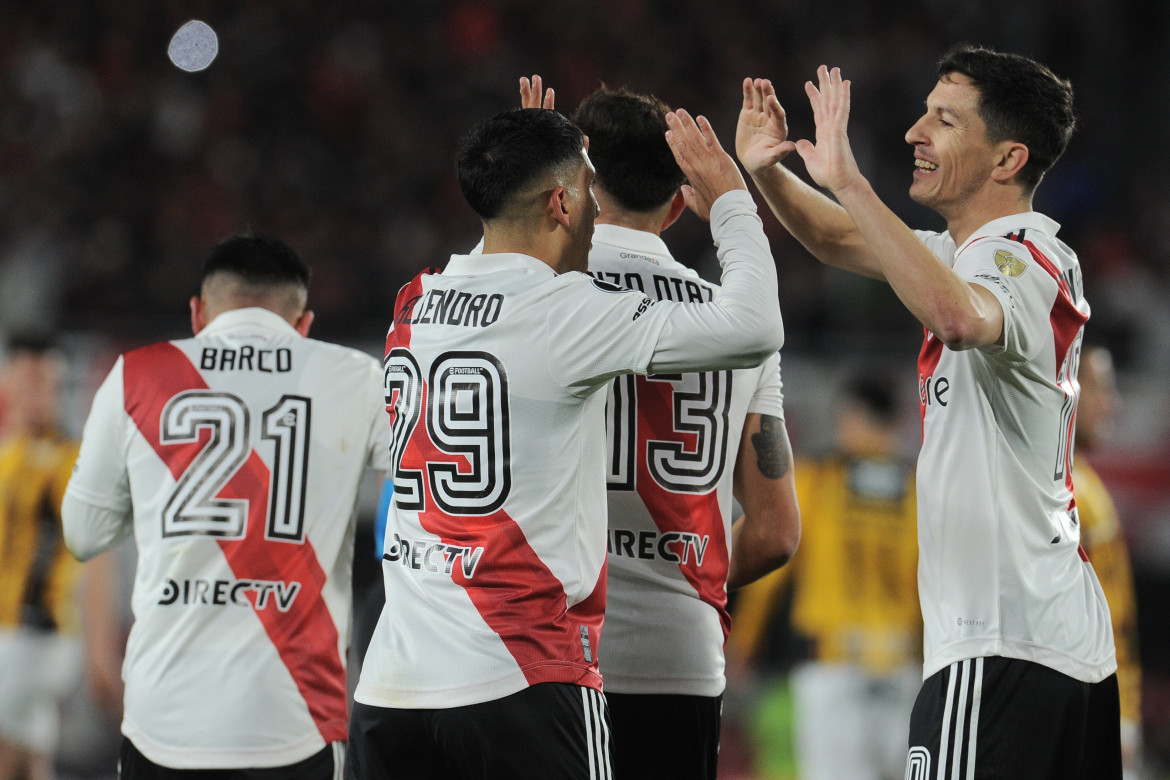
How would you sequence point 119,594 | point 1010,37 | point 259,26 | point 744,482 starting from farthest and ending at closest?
point 259,26 < point 1010,37 < point 119,594 < point 744,482

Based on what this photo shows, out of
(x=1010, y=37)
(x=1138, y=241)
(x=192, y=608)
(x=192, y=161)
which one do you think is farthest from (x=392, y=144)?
(x=192, y=608)

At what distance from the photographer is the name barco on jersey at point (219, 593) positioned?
402 centimetres

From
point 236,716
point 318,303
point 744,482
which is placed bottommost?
point 236,716

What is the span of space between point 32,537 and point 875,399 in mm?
4845

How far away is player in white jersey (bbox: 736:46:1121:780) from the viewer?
315cm

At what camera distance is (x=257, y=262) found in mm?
4383

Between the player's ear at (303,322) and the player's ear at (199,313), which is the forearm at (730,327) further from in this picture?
the player's ear at (199,313)

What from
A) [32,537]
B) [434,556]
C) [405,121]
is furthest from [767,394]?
[405,121]

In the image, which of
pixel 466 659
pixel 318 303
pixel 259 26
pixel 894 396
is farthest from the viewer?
pixel 259 26

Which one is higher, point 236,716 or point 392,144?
point 392,144

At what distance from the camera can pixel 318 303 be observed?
13180 millimetres

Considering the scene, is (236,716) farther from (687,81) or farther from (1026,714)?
(687,81)

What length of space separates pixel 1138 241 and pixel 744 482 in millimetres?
11195

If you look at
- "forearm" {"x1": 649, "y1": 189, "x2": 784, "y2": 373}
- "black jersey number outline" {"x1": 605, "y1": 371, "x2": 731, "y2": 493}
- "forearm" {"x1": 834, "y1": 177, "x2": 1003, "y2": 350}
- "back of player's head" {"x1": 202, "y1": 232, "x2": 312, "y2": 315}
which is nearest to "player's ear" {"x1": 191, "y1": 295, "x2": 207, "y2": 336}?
"back of player's head" {"x1": 202, "y1": 232, "x2": 312, "y2": 315}
